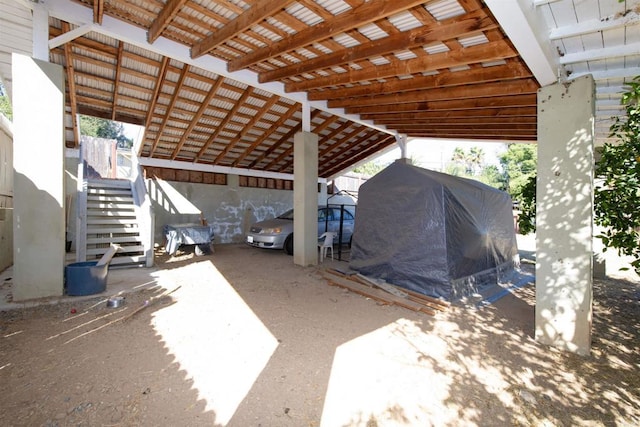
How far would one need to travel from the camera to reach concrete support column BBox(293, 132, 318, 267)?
696 cm

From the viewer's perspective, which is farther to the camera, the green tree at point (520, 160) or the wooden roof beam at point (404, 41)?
the green tree at point (520, 160)

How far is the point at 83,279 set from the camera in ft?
14.3

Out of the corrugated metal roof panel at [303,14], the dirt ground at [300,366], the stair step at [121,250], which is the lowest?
the dirt ground at [300,366]

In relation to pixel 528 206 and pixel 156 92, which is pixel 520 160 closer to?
pixel 528 206

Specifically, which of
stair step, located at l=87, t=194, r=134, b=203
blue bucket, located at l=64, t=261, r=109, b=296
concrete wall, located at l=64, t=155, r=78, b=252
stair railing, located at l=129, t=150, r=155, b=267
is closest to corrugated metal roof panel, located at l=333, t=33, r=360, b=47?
blue bucket, located at l=64, t=261, r=109, b=296

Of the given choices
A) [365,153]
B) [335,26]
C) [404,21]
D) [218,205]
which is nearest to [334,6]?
[335,26]

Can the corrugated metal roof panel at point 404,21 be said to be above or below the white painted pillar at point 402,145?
above

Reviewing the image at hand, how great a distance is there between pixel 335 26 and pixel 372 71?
52.8 inches

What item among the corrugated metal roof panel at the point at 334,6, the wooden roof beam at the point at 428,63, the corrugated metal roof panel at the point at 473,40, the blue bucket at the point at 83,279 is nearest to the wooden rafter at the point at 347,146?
the wooden roof beam at the point at 428,63

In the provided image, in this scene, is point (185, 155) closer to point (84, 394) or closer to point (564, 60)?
point (84, 394)

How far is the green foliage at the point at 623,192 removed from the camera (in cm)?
277

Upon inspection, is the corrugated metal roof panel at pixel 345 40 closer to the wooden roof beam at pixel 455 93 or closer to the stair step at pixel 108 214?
the wooden roof beam at pixel 455 93

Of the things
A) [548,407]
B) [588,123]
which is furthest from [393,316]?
[588,123]

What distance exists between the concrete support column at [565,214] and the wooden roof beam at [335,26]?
2.02 metres
